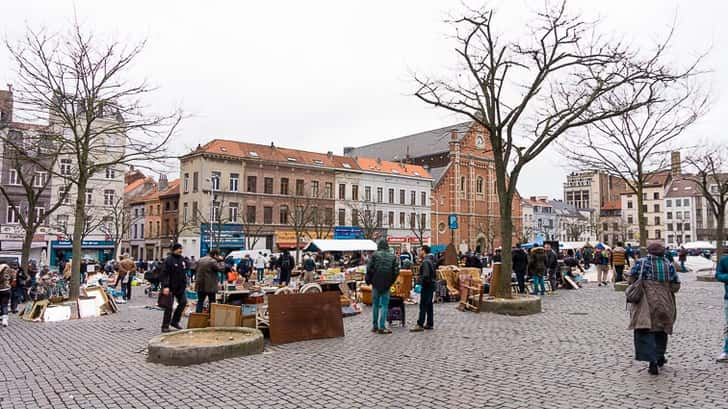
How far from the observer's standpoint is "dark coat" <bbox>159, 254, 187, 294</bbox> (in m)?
10.6

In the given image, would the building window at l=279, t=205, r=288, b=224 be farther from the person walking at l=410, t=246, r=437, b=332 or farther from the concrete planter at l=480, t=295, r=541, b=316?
the person walking at l=410, t=246, r=437, b=332

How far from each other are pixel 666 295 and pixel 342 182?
150 ft

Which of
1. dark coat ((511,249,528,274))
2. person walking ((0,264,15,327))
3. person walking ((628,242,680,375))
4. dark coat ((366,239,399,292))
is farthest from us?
dark coat ((511,249,528,274))

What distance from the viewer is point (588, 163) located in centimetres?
2027

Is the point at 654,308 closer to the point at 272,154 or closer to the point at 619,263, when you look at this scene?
the point at 619,263

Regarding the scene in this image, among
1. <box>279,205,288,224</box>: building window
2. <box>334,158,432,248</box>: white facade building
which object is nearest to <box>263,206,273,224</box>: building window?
<box>279,205,288,224</box>: building window

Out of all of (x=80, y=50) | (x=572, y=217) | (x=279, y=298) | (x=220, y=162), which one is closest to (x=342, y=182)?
(x=220, y=162)

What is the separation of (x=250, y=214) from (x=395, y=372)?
4058 centimetres

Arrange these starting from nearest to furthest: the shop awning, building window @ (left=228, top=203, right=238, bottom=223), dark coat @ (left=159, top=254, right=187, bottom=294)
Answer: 1. dark coat @ (left=159, top=254, right=187, bottom=294)
2. the shop awning
3. building window @ (left=228, top=203, right=238, bottom=223)

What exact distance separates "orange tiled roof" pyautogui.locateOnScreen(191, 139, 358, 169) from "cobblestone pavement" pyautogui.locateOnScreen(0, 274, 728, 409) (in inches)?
1410

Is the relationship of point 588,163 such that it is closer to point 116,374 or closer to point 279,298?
point 279,298

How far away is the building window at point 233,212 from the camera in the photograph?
45094mm

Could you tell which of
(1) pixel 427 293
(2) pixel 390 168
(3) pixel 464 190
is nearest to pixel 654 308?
(1) pixel 427 293

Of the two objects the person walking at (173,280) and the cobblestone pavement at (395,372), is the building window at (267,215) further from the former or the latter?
the person walking at (173,280)
